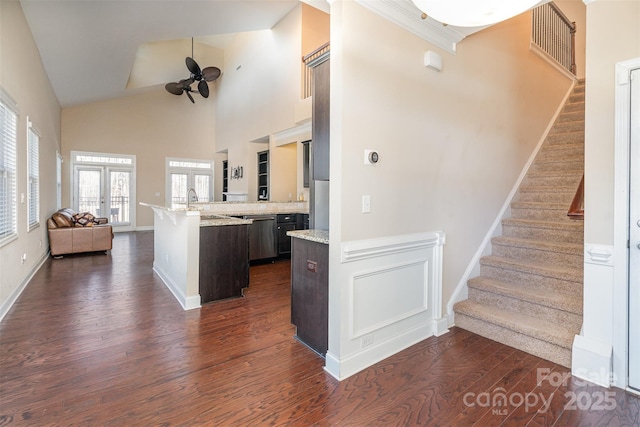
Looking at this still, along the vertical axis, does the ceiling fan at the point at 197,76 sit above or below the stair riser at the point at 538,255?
above

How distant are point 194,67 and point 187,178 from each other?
4215 millimetres

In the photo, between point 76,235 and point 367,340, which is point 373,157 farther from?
point 76,235

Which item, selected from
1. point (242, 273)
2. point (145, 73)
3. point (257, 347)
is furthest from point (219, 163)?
point (257, 347)

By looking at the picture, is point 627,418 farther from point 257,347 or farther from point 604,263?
point 257,347

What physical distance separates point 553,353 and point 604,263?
2.59 feet

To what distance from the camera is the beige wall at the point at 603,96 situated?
77.2 inches

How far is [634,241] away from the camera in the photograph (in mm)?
1953

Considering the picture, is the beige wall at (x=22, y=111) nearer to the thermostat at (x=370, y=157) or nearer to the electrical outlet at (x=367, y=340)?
the electrical outlet at (x=367, y=340)

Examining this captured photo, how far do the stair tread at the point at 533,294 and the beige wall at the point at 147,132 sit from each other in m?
9.74

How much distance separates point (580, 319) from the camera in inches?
97.0

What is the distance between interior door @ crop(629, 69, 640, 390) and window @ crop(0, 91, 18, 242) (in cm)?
525

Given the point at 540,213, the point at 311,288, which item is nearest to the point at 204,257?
the point at 311,288

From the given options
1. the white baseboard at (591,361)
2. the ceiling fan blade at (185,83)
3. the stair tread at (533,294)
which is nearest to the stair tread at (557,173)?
the stair tread at (533,294)

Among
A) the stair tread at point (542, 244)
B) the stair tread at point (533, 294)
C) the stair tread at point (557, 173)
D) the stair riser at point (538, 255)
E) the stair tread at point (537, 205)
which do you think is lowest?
the stair tread at point (533, 294)
